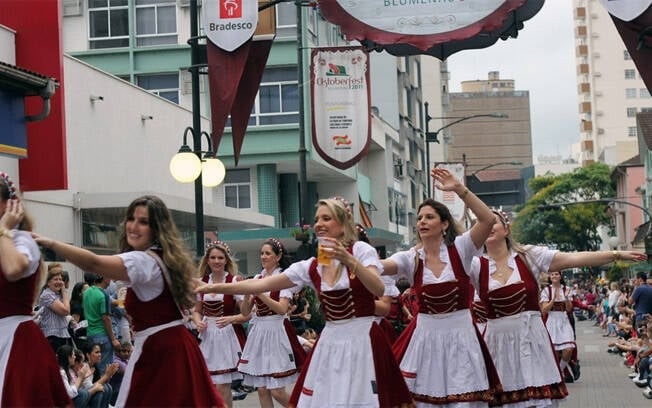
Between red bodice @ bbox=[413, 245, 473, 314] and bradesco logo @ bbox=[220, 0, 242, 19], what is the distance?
547 cm

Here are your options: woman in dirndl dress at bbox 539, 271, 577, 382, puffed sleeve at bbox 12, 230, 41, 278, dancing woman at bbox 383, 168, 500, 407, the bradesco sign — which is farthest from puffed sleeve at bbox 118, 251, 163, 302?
woman in dirndl dress at bbox 539, 271, 577, 382

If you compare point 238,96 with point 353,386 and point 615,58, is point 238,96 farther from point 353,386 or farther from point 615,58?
point 615,58

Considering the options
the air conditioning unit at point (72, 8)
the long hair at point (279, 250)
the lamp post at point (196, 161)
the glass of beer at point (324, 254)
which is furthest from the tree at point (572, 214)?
the glass of beer at point (324, 254)

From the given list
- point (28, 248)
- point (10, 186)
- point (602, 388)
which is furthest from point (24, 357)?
point (602, 388)

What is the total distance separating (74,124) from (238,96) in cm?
1190

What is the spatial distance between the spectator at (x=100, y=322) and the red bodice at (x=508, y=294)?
20.9ft

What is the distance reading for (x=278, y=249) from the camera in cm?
1447

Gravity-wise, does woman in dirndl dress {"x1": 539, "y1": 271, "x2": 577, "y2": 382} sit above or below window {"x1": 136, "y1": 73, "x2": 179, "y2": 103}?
below

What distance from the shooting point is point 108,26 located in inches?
1761

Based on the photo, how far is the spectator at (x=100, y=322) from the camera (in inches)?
620

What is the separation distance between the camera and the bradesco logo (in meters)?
14.4

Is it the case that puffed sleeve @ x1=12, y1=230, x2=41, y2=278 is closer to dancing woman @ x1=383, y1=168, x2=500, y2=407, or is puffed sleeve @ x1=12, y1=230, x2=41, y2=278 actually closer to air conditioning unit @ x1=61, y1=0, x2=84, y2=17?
dancing woman @ x1=383, y1=168, x2=500, y2=407

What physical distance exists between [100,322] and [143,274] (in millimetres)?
8594

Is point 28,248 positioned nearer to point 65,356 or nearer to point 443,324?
point 443,324
